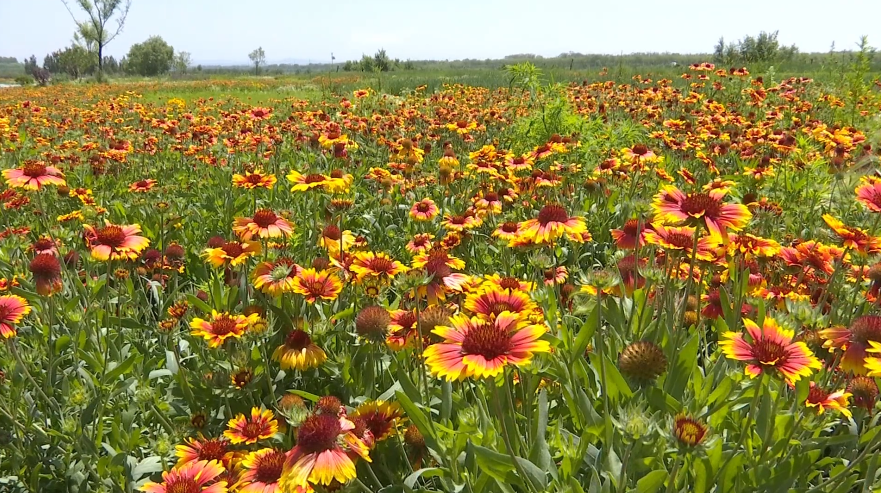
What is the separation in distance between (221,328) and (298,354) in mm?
236

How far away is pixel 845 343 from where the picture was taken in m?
1.25

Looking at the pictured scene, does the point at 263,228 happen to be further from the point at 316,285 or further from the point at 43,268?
the point at 43,268

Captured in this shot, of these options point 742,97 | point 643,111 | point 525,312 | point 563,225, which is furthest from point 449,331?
point 742,97

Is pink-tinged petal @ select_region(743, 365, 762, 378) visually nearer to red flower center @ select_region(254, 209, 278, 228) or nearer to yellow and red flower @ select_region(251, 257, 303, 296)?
yellow and red flower @ select_region(251, 257, 303, 296)

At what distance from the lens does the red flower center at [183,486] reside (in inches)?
42.2

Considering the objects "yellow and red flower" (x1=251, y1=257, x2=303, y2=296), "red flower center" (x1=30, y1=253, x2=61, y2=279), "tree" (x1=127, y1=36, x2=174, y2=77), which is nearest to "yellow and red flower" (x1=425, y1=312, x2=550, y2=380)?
"yellow and red flower" (x1=251, y1=257, x2=303, y2=296)

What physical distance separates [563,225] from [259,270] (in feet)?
3.20

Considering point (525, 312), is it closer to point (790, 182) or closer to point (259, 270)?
point (259, 270)

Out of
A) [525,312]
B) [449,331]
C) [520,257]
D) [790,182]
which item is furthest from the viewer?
[790,182]

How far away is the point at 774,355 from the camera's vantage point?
1033mm

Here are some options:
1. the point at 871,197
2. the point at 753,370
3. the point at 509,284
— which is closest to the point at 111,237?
the point at 509,284

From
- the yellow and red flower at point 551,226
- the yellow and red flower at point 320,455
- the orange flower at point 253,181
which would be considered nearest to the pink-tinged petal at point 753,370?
the yellow and red flower at point 551,226

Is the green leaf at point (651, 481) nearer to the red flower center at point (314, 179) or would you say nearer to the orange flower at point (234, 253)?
the orange flower at point (234, 253)

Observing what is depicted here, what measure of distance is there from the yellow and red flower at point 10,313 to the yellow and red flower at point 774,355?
1774 mm
